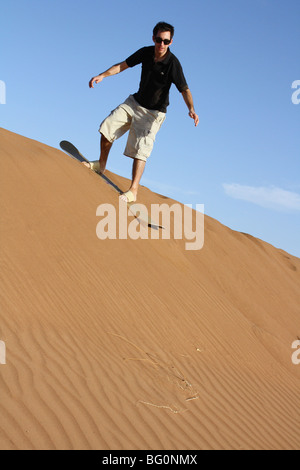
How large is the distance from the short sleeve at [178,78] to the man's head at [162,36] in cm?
27

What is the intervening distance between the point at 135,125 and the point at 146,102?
1.20 ft

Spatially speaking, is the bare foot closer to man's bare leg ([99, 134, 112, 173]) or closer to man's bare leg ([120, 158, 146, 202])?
man's bare leg ([120, 158, 146, 202])

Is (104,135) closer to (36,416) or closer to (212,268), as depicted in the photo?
(212,268)

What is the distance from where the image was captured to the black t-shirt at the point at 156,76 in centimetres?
699

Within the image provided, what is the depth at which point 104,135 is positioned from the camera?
752 centimetres

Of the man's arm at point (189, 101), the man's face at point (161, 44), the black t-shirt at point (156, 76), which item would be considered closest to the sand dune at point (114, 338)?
the black t-shirt at point (156, 76)

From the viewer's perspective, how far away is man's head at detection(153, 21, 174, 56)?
6766 mm

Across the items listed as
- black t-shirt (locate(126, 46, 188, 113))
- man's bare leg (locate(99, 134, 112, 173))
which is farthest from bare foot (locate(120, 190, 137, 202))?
black t-shirt (locate(126, 46, 188, 113))

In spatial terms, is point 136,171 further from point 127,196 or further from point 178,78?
point 178,78

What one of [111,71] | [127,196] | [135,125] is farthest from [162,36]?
[127,196]

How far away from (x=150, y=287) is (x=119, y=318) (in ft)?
3.13

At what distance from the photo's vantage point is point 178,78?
7.02 meters

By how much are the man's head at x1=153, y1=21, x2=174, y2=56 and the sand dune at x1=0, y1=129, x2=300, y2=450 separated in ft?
6.83

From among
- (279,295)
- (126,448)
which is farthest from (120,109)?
(126,448)
